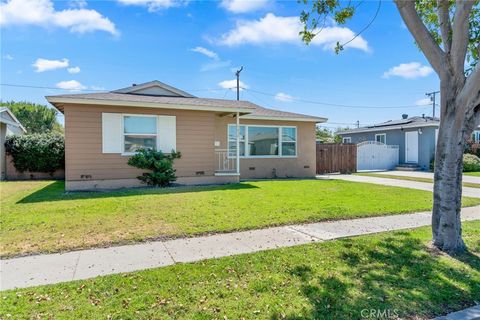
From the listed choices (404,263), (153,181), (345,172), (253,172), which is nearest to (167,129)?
(153,181)

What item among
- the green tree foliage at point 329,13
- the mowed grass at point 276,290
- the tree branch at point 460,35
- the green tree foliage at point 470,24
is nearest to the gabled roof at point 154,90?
the green tree foliage at point 329,13

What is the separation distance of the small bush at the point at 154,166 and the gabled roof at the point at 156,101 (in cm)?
188

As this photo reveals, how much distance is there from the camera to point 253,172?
1497cm

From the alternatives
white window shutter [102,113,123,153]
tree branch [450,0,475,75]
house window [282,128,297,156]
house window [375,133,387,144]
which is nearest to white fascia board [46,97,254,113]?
white window shutter [102,113,123,153]

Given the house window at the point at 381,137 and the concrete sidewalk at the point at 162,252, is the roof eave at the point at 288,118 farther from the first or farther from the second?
the house window at the point at 381,137

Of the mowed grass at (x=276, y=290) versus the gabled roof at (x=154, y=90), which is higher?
the gabled roof at (x=154, y=90)

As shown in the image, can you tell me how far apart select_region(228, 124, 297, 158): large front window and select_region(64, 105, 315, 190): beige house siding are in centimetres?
29

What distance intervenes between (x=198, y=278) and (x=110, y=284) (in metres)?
0.98

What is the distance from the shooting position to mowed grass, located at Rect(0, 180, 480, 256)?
5090 millimetres

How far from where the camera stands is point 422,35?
443 centimetres

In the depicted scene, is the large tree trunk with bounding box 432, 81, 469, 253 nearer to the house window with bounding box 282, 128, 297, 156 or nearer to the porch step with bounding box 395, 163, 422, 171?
the house window with bounding box 282, 128, 297, 156

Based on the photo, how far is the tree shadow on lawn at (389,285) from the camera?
2.85m

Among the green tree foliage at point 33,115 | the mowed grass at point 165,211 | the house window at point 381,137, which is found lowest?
the mowed grass at point 165,211

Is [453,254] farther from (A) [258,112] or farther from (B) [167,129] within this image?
(A) [258,112]
